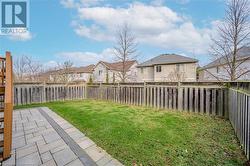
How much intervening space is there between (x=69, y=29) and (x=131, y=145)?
42.8ft

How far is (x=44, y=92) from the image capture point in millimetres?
10078

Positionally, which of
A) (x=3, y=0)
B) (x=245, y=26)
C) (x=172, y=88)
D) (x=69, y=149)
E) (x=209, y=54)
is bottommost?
(x=69, y=149)

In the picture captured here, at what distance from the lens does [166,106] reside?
7.20m

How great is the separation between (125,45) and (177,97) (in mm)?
15208

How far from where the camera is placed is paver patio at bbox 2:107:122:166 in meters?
2.61

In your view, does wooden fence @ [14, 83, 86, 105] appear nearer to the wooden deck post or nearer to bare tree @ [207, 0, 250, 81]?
the wooden deck post

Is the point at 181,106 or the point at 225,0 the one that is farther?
the point at 225,0

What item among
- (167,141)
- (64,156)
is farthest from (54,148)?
(167,141)

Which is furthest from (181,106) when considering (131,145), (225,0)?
(225,0)

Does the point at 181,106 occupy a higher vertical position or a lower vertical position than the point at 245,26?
lower

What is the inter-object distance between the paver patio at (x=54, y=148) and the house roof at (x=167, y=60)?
2163 cm

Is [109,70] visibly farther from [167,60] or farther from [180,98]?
[180,98]

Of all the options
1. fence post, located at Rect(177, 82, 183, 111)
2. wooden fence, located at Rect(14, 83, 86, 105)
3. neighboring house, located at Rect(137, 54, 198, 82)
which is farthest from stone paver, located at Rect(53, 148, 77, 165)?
neighboring house, located at Rect(137, 54, 198, 82)

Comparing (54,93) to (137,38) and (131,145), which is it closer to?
(131,145)
